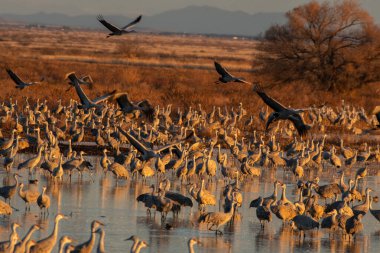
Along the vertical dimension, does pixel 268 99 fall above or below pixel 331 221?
above

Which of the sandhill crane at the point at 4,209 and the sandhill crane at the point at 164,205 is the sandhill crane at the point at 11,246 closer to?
the sandhill crane at the point at 4,209

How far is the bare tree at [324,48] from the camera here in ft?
136

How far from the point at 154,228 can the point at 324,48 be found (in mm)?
A: 29630

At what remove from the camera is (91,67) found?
5344 centimetres

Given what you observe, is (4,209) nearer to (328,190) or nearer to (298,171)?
(328,190)

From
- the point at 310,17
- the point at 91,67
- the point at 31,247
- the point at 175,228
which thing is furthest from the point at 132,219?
the point at 91,67

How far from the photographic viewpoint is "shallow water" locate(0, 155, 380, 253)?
508 inches

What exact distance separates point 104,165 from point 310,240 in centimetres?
681

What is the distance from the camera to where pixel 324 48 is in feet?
139

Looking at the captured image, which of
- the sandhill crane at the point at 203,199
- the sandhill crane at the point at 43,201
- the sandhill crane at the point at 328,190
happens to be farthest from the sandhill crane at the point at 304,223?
the sandhill crane at the point at 43,201

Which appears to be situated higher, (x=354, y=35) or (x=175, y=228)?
(x=354, y=35)

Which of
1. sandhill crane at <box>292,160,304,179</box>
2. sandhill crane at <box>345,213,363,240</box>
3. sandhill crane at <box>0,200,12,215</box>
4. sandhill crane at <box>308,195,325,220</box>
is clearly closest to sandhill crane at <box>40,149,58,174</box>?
sandhill crane at <box>0,200,12,215</box>

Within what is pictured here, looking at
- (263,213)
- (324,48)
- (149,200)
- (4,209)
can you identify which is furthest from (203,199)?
(324,48)

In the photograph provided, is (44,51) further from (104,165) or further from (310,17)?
(104,165)
